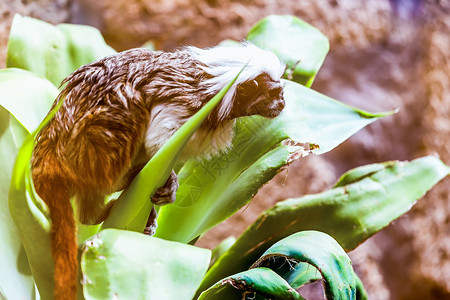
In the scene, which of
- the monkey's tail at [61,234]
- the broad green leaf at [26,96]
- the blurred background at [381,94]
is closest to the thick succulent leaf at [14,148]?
the broad green leaf at [26,96]

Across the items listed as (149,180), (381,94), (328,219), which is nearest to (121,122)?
(149,180)

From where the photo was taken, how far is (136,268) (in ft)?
1.42

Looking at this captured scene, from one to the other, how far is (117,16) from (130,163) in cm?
91

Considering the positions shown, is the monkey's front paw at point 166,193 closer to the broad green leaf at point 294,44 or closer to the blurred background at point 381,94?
the broad green leaf at point 294,44

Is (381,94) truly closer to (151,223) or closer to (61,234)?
(151,223)

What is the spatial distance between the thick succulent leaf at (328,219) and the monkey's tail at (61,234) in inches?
8.4

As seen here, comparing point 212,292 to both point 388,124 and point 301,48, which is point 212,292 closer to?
point 301,48

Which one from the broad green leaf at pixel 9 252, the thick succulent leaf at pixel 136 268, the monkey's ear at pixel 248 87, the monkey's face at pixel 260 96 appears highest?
the monkey's ear at pixel 248 87

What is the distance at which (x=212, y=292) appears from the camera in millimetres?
535

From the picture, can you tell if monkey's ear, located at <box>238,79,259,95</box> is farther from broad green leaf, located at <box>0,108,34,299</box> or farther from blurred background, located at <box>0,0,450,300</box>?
blurred background, located at <box>0,0,450,300</box>

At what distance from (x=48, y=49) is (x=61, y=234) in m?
0.35

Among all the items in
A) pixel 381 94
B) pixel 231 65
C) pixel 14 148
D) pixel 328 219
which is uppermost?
pixel 231 65

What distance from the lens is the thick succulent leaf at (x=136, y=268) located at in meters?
0.43

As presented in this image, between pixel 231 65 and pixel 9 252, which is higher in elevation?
pixel 231 65
